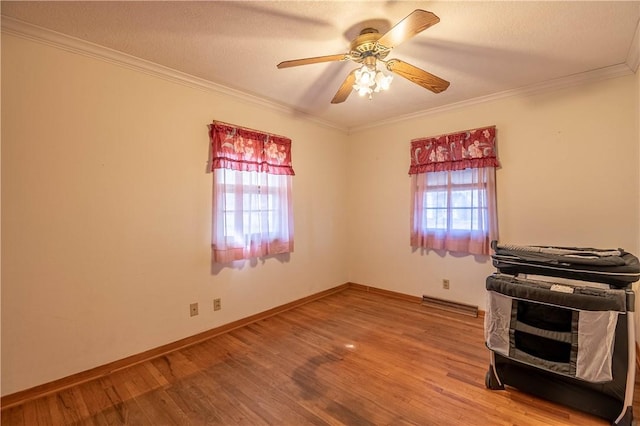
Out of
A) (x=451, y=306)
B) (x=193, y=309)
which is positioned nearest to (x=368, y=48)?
(x=193, y=309)

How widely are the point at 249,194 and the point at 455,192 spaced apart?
91.3 inches

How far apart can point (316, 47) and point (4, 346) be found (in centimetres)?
288

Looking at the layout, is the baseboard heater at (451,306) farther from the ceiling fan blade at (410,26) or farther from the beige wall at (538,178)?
the ceiling fan blade at (410,26)

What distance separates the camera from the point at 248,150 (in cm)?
304

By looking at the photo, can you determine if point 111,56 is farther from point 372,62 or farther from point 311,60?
point 372,62

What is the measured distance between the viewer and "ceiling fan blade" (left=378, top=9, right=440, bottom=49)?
4.59 feet

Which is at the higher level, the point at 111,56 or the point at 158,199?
the point at 111,56

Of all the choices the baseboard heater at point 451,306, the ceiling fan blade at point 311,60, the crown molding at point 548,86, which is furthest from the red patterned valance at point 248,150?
the baseboard heater at point 451,306

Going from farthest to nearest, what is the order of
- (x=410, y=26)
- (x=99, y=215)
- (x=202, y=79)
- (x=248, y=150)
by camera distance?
1. (x=248, y=150)
2. (x=202, y=79)
3. (x=99, y=215)
4. (x=410, y=26)

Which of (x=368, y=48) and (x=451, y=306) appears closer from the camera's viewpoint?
(x=368, y=48)

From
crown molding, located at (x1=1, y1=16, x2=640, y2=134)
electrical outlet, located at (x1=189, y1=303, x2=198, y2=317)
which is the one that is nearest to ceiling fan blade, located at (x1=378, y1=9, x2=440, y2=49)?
crown molding, located at (x1=1, y1=16, x2=640, y2=134)

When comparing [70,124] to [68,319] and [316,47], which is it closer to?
[68,319]

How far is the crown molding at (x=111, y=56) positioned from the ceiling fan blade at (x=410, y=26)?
1775mm

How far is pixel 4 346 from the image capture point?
72.3 inches
